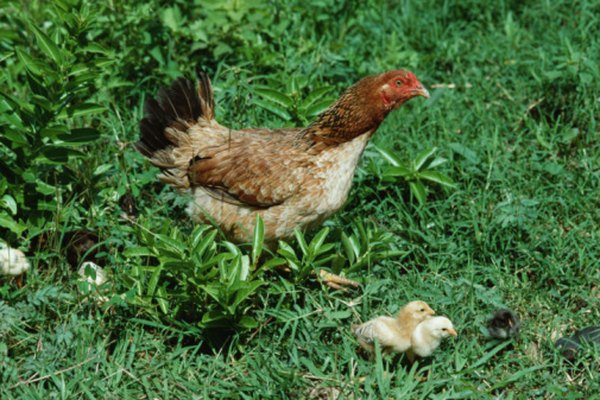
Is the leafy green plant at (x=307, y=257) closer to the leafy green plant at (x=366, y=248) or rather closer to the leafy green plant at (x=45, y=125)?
the leafy green plant at (x=366, y=248)

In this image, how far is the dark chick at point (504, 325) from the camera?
→ 4164 millimetres

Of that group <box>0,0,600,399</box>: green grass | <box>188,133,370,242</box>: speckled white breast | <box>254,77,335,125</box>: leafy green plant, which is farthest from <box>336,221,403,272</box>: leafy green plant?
<box>254,77,335,125</box>: leafy green plant

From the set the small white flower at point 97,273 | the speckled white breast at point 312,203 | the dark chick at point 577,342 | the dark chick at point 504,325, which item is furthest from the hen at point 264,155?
the dark chick at point 577,342

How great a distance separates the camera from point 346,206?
5.38 meters

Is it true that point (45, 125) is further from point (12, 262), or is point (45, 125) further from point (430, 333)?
point (430, 333)

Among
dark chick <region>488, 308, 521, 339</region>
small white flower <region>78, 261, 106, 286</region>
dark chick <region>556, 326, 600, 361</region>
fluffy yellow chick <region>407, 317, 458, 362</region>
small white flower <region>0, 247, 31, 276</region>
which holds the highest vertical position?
small white flower <region>0, 247, 31, 276</region>

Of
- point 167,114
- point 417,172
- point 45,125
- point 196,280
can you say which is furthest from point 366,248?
point 45,125

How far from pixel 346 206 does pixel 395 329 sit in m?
1.48

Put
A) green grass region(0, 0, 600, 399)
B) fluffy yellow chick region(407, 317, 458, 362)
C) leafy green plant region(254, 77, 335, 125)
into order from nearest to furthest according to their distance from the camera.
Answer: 1. fluffy yellow chick region(407, 317, 458, 362)
2. green grass region(0, 0, 600, 399)
3. leafy green plant region(254, 77, 335, 125)

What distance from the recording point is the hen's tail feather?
5.05 metres

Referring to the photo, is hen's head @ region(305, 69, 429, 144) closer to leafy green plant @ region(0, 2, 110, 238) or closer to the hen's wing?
the hen's wing

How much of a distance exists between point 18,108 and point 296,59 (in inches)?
89.7

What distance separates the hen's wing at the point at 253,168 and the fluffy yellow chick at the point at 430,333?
1081 millimetres

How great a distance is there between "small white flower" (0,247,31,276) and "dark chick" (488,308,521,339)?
8.17 ft
